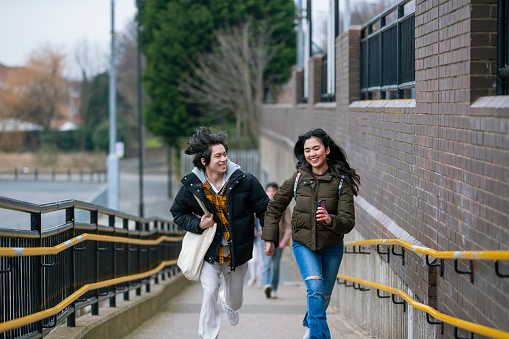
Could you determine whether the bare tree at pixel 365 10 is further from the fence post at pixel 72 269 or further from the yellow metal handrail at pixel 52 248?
the fence post at pixel 72 269

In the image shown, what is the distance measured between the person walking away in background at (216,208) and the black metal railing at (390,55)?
1964 millimetres

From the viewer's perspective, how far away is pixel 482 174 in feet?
13.2

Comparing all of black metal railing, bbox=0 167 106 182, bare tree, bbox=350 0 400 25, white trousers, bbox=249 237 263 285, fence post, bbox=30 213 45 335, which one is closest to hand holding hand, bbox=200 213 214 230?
fence post, bbox=30 213 45 335

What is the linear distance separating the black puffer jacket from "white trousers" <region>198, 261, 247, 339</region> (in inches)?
4.6

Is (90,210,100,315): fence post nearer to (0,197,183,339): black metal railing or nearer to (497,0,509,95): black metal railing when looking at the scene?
(0,197,183,339): black metal railing

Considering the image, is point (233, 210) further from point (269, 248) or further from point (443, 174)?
point (443, 174)

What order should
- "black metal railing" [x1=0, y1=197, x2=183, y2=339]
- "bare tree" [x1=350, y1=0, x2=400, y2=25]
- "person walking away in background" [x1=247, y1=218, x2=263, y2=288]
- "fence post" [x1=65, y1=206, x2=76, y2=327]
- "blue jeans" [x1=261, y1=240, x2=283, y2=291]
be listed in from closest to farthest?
1. "black metal railing" [x1=0, y1=197, x2=183, y2=339]
2. "fence post" [x1=65, y1=206, x2=76, y2=327]
3. "blue jeans" [x1=261, y1=240, x2=283, y2=291]
4. "person walking away in background" [x1=247, y1=218, x2=263, y2=288]
5. "bare tree" [x1=350, y1=0, x2=400, y2=25]

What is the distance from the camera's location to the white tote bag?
18.7ft

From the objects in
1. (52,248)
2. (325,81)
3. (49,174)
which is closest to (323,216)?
(52,248)

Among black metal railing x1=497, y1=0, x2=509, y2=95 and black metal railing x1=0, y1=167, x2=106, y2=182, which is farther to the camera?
black metal railing x1=0, y1=167, x2=106, y2=182

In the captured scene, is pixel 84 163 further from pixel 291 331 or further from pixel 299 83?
pixel 291 331

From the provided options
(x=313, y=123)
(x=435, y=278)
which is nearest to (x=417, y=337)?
(x=435, y=278)

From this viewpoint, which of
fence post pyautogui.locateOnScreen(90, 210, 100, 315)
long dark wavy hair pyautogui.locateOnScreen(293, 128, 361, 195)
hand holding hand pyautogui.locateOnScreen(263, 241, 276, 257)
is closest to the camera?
long dark wavy hair pyautogui.locateOnScreen(293, 128, 361, 195)

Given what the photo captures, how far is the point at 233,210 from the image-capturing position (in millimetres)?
5695
